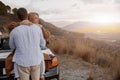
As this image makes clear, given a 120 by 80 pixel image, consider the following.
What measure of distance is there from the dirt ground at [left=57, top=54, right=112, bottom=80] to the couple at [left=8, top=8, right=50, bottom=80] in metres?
5.10

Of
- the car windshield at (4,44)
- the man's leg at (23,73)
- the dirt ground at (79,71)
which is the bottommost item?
the dirt ground at (79,71)

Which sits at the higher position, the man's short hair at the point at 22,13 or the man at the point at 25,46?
the man's short hair at the point at 22,13

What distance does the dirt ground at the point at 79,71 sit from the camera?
11.4 meters

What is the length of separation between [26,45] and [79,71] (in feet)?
21.4

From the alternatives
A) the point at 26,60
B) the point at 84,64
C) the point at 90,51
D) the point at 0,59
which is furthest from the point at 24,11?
the point at 90,51

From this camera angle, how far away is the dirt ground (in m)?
11.4

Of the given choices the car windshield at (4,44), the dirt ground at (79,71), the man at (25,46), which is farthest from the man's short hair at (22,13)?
the dirt ground at (79,71)

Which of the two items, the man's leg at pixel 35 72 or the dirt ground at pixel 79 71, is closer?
the man's leg at pixel 35 72

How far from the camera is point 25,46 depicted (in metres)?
6.01

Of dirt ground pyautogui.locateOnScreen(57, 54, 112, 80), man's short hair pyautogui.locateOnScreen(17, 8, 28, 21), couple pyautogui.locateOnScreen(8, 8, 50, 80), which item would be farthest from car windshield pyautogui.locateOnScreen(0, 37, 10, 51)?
man's short hair pyautogui.locateOnScreen(17, 8, 28, 21)

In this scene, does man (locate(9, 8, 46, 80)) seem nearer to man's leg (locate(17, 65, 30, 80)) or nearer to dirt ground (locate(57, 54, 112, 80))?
man's leg (locate(17, 65, 30, 80))

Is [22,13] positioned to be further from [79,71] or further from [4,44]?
[79,71]

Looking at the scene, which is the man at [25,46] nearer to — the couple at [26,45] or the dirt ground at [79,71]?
the couple at [26,45]

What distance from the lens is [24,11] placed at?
608 cm
